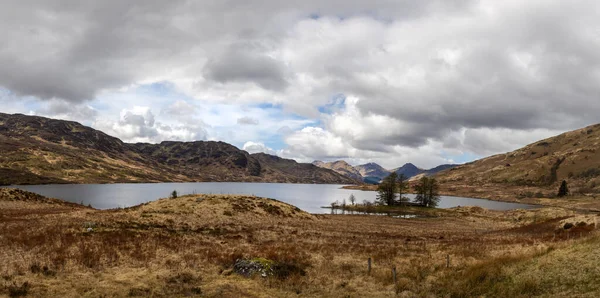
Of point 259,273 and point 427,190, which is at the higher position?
point 427,190

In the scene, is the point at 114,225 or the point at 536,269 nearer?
the point at 536,269

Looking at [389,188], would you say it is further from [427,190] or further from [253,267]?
[253,267]

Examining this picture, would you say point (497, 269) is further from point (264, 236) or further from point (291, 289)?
point (264, 236)

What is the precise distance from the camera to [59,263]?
21.3 meters

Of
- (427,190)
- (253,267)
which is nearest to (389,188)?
(427,190)

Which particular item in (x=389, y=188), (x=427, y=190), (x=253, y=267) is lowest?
(x=253, y=267)

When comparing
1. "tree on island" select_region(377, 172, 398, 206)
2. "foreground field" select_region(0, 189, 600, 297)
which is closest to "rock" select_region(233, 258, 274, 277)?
"foreground field" select_region(0, 189, 600, 297)

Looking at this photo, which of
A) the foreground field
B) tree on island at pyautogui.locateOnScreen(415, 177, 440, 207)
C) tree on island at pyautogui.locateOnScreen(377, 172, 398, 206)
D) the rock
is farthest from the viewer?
tree on island at pyautogui.locateOnScreen(377, 172, 398, 206)

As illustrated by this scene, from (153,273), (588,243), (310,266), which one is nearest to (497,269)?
(588,243)

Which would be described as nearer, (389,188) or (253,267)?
(253,267)

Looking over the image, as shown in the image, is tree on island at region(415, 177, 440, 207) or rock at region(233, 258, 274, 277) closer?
rock at region(233, 258, 274, 277)

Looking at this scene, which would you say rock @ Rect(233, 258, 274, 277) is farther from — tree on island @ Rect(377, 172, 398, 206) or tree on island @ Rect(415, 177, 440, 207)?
tree on island @ Rect(415, 177, 440, 207)

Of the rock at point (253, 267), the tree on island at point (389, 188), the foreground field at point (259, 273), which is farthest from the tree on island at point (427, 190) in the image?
the rock at point (253, 267)

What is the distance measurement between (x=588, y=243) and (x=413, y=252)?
50.4ft
